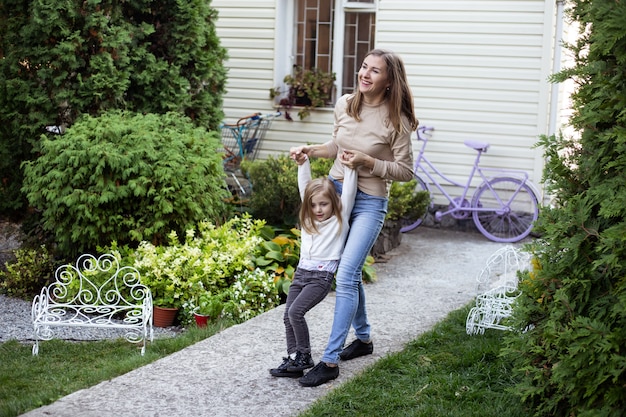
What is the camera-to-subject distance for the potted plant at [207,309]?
6.66m

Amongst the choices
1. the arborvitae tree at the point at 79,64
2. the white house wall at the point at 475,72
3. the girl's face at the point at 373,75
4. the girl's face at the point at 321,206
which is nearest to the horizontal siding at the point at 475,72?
the white house wall at the point at 475,72

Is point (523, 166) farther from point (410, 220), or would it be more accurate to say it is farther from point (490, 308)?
point (490, 308)

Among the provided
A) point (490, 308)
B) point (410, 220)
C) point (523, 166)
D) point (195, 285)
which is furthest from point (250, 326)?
point (523, 166)

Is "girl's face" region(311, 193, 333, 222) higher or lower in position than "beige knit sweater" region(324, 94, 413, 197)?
Result: lower

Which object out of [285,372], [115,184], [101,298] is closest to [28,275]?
[101,298]

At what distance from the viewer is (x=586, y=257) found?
3982 millimetres

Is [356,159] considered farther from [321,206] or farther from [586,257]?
[586,257]

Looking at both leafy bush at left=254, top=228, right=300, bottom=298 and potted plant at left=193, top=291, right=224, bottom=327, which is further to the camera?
leafy bush at left=254, top=228, right=300, bottom=298

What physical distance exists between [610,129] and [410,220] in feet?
22.1

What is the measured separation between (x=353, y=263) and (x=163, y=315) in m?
2.38

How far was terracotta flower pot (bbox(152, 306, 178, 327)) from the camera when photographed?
6.83 metres

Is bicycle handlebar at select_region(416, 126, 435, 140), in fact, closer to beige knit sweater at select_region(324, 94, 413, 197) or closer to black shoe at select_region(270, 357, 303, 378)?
beige knit sweater at select_region(324, 94, 413, 197)

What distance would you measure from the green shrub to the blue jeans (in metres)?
3.61

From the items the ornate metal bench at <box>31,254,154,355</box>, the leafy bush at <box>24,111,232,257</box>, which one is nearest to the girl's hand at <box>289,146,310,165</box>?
the ornate metal bench at <box>31,254,154,355</box>
